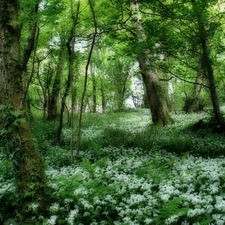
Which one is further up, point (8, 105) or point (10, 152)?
point (8, 105)

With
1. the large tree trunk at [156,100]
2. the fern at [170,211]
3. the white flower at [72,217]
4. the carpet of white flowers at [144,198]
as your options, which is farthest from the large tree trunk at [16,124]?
the large tree trunk at [156,100]

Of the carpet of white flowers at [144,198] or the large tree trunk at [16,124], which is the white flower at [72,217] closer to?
the carpet of white flowers at [144,198]

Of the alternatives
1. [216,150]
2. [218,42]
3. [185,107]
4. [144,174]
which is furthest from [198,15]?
[185,107]

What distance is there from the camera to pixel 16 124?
183 inches

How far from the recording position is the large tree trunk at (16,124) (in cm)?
467

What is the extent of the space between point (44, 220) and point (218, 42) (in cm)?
717

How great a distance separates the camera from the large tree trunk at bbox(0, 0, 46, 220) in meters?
4.67

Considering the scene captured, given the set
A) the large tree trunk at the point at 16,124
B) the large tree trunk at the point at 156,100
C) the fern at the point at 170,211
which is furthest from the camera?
the large tree trunk at the point at 156,100

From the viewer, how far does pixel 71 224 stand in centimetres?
404

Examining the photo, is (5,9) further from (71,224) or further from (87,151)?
(87,151)

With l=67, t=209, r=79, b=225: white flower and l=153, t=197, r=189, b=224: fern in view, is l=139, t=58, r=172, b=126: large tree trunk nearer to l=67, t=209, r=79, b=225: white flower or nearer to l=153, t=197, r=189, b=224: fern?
l=153, t=197, r=189, b=224: fern

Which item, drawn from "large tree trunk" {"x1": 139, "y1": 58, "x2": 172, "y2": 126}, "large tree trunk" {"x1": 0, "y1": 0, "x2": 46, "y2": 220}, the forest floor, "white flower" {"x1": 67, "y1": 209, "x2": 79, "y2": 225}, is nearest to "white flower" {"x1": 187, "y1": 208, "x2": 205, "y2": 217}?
the forest floor

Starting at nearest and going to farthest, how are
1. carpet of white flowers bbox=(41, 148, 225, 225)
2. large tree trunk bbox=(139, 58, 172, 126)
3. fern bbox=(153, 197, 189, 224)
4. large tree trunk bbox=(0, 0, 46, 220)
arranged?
1. fern bbox=(153, 197, 189, 224)
2. carpet of white flowers bbox=(41, 148, 225, 225)
3. large tree trunk bbox=(0, 0, 46, 220)
4. large tree trunk bbox=(139, 58, 172, 126)

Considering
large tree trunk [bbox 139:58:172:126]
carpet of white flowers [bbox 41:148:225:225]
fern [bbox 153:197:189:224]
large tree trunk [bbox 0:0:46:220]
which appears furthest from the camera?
large tree trunk [bbox 139:58:172:126]
